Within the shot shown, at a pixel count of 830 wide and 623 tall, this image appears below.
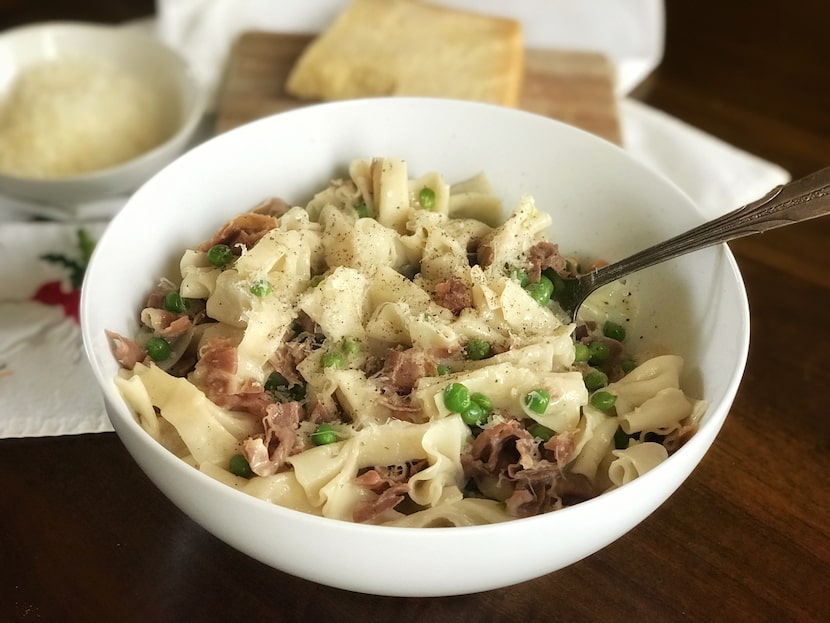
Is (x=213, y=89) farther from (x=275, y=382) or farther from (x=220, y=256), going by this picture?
(x=275, y=382)

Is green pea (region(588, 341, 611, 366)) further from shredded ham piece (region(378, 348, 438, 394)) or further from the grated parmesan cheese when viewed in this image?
the grated parmesan cheese

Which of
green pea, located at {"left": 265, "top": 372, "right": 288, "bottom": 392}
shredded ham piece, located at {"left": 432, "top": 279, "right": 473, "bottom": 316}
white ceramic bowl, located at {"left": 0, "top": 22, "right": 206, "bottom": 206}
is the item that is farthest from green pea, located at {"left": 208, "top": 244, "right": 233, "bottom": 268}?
white ceramic bowl, located at {"left": 0, "top": 22, "right": 206, "bottom": 206}

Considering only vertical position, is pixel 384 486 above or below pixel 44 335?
above

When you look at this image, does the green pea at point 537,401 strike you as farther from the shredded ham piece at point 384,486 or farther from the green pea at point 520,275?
the green pea at point 520,275

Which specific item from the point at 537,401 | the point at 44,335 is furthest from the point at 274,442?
the point at 44,335

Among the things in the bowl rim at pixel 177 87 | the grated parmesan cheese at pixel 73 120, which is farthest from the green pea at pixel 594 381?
the grated parmesan cheese at pixel 73 120

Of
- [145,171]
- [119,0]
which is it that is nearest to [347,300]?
[145,171]
